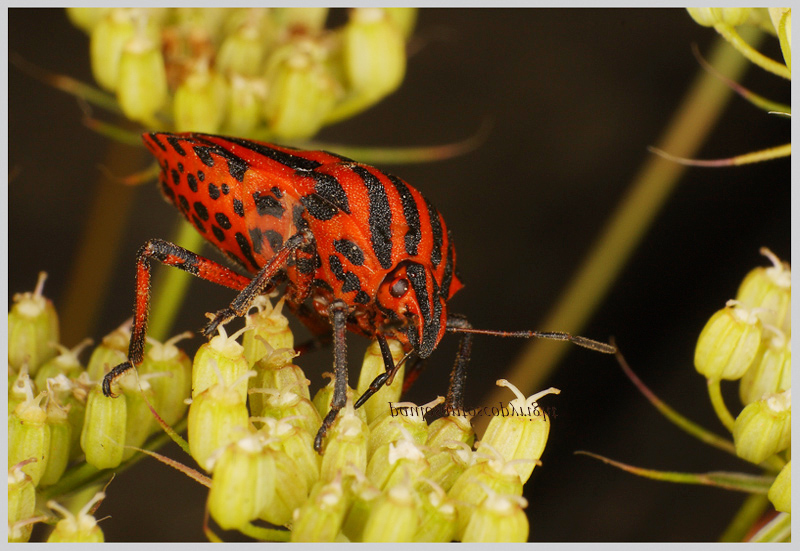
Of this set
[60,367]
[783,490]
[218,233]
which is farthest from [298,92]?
[783,490]

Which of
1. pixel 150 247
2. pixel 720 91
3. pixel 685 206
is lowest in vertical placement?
pixel 150 247

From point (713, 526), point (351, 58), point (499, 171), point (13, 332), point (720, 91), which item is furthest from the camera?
point (499, 171)

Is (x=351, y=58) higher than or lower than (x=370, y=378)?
higher

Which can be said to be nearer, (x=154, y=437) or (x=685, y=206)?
(x=154, y=437)

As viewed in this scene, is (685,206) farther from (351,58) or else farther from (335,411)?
(335,411)

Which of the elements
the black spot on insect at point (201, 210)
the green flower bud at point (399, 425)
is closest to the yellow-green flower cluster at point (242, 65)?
the black spot on insect at point (201, 210)

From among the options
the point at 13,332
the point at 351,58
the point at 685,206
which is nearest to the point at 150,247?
the point at 13,332

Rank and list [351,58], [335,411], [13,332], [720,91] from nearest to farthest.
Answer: [335,411], [13,332], [351,58], [720,91]
